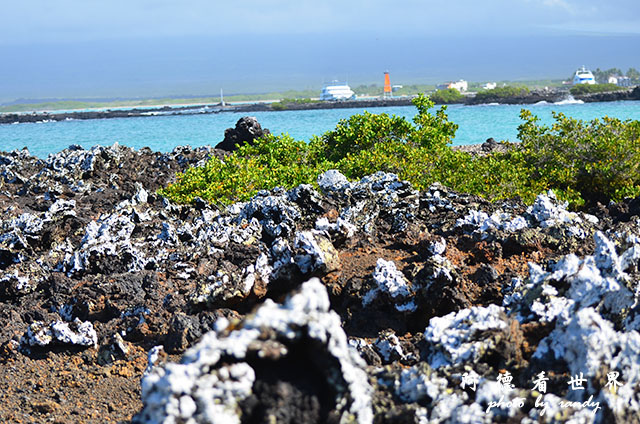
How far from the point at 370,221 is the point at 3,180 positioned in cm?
1177

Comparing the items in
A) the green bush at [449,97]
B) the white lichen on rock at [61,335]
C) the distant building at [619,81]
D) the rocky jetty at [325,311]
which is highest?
the distant building at [619,81]

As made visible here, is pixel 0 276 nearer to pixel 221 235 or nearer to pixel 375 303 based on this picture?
pixel 221 235

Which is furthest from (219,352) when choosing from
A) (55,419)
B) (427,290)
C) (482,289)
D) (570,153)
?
(570,153)

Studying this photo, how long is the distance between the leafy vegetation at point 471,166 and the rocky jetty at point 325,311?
155cm

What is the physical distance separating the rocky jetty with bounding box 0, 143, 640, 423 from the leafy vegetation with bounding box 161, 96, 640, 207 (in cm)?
155

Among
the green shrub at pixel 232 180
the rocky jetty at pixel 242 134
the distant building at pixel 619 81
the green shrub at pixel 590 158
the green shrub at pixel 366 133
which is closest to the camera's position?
the green shrub at pixel 232 180

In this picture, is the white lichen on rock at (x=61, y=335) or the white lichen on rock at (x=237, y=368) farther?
the white lichen on rock at (x=61, y=335)

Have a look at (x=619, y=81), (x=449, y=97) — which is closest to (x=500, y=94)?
(x=449, y=97)

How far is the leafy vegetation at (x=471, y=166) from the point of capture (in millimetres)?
10633

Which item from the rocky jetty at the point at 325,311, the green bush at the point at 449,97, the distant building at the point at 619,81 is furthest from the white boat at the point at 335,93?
the rocky jetty at the point at 325,311

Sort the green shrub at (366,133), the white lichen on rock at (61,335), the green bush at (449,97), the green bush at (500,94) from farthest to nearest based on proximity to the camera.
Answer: the green bush at (449,97) < the green bush at (500,94) < the green shrub at (366,133) < the white lichen on rock at (61,335)

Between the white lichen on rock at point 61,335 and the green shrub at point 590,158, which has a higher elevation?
the green shrub at point 590,158

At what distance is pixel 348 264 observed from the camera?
20.4ft

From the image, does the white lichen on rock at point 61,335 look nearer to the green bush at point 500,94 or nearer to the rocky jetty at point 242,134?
the rocky jetty at point 242,134
